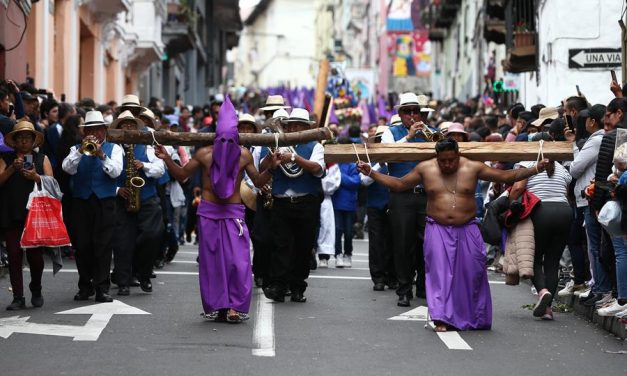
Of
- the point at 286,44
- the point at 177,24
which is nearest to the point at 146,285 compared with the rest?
the point at 177,24

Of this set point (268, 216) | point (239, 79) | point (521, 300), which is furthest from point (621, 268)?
point (239, 79)

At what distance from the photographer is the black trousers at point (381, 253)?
52.5 feet

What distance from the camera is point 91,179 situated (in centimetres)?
1419

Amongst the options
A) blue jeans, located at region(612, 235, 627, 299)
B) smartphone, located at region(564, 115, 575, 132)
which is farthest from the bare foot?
smartphone, located at region(564, 115, 575, 132)

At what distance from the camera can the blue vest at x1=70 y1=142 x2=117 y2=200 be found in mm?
14133

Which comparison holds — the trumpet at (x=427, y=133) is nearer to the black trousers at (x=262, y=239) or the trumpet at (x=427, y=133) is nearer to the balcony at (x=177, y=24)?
the black trousers at (x=262, y=239)

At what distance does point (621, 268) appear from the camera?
473 inches

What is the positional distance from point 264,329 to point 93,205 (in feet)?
10.3

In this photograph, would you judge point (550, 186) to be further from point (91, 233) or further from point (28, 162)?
point (28, 162)

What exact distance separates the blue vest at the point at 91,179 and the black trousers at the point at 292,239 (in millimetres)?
1703

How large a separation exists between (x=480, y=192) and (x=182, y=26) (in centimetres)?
2794

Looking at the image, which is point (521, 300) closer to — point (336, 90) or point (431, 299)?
point (431, 299)

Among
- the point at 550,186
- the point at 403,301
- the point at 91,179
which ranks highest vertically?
the point at 91,179

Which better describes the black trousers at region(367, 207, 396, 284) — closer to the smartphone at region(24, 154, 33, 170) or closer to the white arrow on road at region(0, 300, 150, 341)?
the white arrow on road at region(0, 300, 150, 341)
